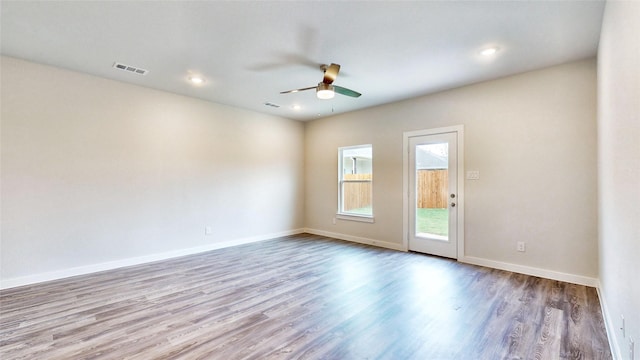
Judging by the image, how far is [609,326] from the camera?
232 centimetres

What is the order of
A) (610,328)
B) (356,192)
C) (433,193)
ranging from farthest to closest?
1. (356,192)
2. (433,193)
3. (610,328)

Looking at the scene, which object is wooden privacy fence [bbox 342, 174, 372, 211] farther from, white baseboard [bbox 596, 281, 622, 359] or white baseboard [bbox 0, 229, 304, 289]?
white baseboard [bbox 596, 281, 622, 359]

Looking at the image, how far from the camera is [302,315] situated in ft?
8.80

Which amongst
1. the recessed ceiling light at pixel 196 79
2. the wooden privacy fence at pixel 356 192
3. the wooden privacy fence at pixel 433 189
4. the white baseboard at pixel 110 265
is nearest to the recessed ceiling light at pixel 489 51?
the wooden privacy fence at pixel 433 189

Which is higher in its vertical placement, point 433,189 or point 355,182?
point 355,182

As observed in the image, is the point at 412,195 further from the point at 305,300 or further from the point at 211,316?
the point at 211,316

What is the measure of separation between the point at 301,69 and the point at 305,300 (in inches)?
112

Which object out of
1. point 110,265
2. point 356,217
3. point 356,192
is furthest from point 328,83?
point 110,265

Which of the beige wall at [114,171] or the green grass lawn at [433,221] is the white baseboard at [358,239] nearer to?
the green grass lawn at [433,221]

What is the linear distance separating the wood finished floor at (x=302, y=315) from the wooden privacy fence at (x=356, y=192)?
6.55ft

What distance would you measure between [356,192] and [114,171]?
14.1 feet

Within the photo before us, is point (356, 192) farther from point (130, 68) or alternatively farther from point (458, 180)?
point (130, 68)

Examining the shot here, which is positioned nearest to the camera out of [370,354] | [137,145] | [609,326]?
[370,354]


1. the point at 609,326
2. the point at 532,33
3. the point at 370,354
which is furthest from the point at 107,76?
the point at 609,326
